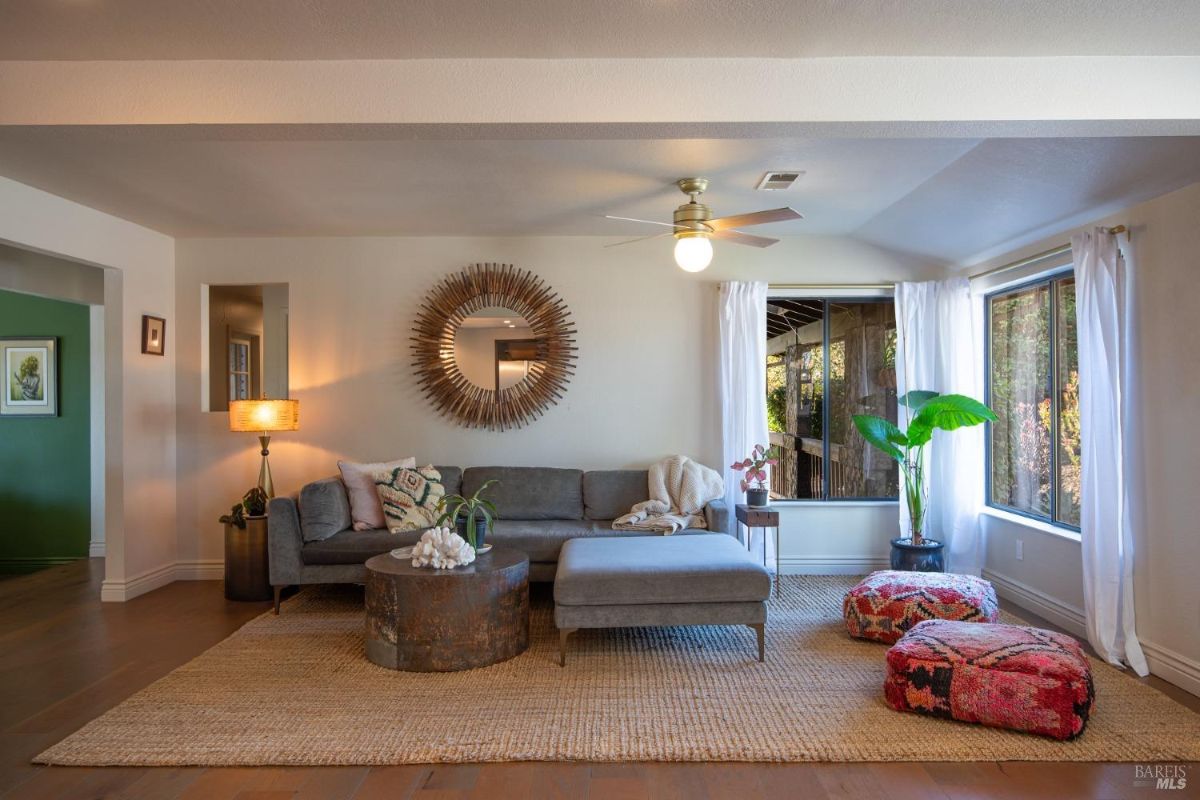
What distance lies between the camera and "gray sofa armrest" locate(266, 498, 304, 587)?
4582 millimetres

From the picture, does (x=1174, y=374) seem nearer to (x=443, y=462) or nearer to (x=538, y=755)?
(x=538, y=755)

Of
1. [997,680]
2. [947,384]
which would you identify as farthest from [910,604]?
[947,384]

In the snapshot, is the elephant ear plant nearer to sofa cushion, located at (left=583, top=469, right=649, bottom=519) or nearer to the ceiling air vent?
sofa cushion, located at (left=583, top=469, right=649, bottom=519)

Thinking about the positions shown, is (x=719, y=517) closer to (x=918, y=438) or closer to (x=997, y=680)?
(x=918, y=438)

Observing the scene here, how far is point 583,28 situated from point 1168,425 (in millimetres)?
3139

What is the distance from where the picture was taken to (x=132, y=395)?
514 centimetres

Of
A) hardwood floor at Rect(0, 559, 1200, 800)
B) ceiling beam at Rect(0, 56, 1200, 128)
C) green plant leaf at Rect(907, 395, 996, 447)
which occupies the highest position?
ceiling beam at Rect(0, 56, 1200, 128)

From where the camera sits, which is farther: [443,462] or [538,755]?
[443,462]

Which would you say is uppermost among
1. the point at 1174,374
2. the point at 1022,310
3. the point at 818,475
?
the point at 1022,310

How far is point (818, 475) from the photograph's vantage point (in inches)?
229

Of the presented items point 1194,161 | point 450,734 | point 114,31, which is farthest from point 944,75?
point 450,734

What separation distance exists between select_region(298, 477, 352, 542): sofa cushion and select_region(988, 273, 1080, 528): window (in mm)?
4289

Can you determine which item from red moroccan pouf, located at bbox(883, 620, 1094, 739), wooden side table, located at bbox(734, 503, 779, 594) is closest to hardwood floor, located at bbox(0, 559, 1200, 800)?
red moroccan pouf, located at bbox(883, 620, 1094, 739)

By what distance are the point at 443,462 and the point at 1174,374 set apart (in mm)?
4317
